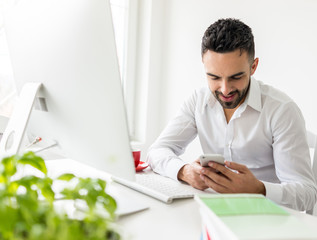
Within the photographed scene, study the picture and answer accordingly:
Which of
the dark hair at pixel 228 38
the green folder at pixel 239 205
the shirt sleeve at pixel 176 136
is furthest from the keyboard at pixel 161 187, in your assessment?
the dark hair at pixel 228 38

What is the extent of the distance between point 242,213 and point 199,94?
43.4 inches

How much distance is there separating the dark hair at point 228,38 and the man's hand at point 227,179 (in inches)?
21.3

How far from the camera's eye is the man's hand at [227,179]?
3.39 ft

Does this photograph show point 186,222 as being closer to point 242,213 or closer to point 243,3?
point 242,213

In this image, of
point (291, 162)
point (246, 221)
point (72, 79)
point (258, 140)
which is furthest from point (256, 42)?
point (246, 221)

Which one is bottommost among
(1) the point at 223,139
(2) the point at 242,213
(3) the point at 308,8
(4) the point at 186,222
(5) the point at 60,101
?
(1) the point at 223,139

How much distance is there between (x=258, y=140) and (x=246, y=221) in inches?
36.6

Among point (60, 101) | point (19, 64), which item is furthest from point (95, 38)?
point (19, 64)

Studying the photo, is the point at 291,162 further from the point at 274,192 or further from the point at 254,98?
the point at 254,98

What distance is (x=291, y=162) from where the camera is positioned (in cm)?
127

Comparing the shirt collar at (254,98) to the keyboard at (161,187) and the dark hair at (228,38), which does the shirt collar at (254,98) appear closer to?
the dark hair at (228,38)

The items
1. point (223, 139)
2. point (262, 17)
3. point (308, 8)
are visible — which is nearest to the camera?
point (223, 139)

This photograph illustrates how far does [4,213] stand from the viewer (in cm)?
32

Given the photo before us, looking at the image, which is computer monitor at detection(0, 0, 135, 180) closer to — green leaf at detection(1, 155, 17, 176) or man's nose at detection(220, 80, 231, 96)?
green leaf at detection(1, 155, 17, 176)
